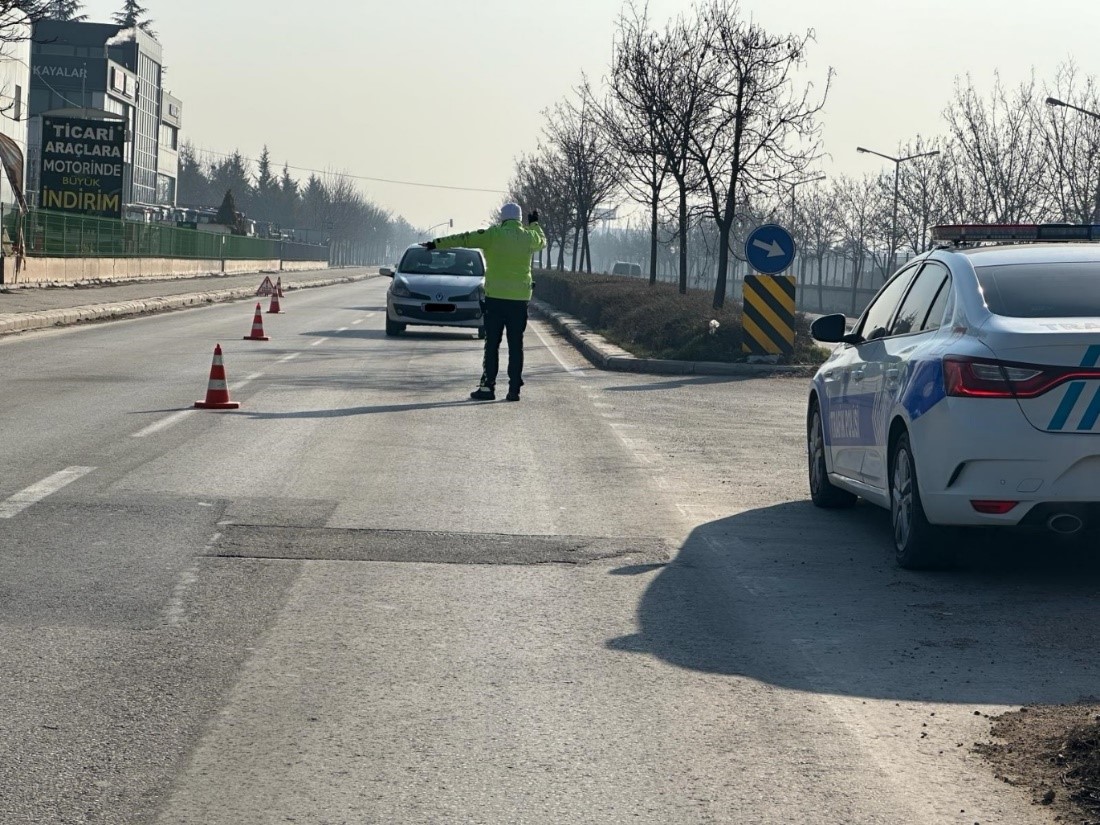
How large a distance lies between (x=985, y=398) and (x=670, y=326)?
17.5m

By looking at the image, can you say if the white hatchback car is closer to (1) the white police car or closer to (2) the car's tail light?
(1) the white police car

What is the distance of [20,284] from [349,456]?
91.4ft

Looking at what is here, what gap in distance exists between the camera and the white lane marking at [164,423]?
12.0 metres

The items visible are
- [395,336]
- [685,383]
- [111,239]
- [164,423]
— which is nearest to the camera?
[164,423]

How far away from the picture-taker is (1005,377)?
272 inches

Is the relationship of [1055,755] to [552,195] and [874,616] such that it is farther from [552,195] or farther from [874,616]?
[552,195]

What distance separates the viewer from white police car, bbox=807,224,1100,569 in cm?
686

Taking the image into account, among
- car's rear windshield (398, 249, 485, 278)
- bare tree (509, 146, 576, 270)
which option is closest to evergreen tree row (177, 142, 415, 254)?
bare tree (509, 146, 576, 270)

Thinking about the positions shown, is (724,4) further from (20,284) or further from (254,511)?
(254,511)

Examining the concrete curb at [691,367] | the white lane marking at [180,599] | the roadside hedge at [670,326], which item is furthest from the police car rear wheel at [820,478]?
the roadside hedge at [670,326]

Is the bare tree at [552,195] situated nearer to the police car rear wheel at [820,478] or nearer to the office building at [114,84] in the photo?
the office building at [114,84]

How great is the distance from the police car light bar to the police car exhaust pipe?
237 cm

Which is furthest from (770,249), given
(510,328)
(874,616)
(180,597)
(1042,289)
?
(180,597)

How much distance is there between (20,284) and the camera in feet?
120
